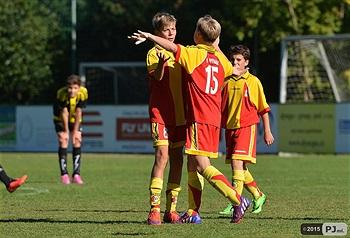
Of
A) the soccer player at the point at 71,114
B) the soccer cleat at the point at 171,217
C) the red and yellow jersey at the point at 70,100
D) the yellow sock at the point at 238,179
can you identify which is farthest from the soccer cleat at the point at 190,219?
the red and yellow jersey at the point at 70,100

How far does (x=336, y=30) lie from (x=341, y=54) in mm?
8118

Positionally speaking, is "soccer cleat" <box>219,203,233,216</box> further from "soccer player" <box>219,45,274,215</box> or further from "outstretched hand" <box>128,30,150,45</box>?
"outstretched hand" <box>128,30,150,45</box>

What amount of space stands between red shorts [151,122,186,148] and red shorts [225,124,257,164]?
1.19 metres

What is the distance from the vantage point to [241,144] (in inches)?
429

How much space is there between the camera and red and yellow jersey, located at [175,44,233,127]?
9.19 m

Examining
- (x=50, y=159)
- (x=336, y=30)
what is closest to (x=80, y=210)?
(x=50, y=159)

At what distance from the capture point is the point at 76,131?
1633 centimetres

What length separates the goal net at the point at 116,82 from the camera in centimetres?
3430

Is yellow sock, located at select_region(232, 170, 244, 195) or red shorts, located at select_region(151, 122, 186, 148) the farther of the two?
yellow sock, located at select_region(232, 170, 244, 195)

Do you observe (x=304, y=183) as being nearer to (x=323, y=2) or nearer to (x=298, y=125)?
(x=298, y=125)

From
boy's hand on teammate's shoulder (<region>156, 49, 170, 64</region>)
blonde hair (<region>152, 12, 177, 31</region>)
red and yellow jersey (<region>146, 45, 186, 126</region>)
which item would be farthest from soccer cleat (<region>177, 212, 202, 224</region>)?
blonde hair (<region>152, 12, 177, 31</region>)

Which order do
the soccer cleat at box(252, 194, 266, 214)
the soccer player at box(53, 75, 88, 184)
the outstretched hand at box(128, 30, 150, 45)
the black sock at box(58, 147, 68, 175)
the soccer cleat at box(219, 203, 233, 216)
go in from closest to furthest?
the outstretched hand at box(128, 30, 150, 45)
the soccer cleat at box(219, 203, 233, 216)
the soccer cleat at box(252, 194, 266, 214)
the soccer player at box(53, 75, 88, 184)
the black sock at box(58, 147, 68, 175)

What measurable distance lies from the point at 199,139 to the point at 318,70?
2153cm

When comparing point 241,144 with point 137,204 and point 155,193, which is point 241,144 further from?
point 137,204
